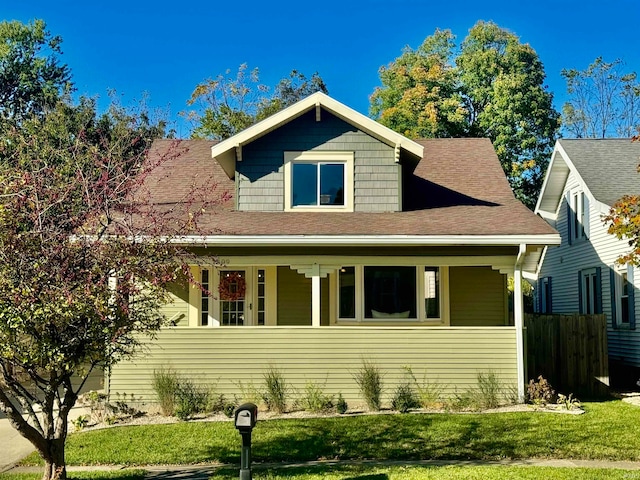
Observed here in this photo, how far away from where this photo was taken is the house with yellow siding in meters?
12.8

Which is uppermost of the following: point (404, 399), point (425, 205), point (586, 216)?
point (586, 216)

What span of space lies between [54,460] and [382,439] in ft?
15.1

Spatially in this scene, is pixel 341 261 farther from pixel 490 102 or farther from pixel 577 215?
pixel 490 102

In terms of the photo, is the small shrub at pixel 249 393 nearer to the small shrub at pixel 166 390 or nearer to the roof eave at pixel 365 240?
the small shrub at pixel 166 390

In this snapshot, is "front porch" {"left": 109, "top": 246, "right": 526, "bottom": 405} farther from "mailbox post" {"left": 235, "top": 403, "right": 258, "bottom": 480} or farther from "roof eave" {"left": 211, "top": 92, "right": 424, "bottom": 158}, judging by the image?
"mailbox post" {"left": 235, "top": 403, "right": 258, "bottom": 480}

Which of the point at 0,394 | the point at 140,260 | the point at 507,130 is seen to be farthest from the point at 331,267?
the point at 507,130

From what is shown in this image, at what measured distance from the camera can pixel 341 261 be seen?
13273mm

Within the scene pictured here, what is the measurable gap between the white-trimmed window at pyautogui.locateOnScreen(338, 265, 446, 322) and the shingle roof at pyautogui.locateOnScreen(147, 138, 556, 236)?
1.28m

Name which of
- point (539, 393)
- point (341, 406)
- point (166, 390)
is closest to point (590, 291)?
point (539, 393)

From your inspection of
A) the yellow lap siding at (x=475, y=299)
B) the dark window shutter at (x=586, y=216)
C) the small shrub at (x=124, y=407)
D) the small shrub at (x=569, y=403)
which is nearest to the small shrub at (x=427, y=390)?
the small shrub at (x=569, y=403)

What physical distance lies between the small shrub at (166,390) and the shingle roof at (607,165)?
1164 centimetres

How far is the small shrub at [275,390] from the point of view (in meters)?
12.3

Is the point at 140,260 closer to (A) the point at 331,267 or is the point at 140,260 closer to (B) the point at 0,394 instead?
(B) the point at 0,394

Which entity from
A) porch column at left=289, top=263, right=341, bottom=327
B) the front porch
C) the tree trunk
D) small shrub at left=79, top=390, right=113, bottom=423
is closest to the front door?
the front porch
